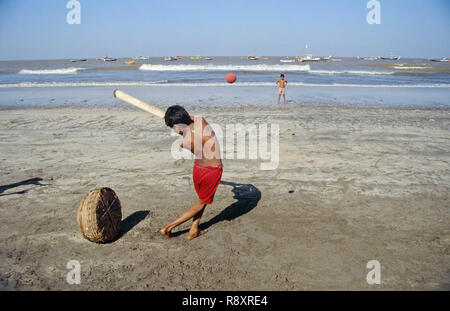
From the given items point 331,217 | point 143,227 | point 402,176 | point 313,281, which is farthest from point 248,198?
point 402,176

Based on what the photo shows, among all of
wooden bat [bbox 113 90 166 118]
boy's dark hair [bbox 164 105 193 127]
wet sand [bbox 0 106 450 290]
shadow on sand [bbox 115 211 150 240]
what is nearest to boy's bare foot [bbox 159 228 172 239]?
wet sand [bbox 0 106 450 290]

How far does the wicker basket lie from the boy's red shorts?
115 cm

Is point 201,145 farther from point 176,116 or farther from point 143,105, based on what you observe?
point 143,105

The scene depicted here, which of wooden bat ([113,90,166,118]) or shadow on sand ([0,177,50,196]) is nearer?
wooden bat ([113,90,166,118])

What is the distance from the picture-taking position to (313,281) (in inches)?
135

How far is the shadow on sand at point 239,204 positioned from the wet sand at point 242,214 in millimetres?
29

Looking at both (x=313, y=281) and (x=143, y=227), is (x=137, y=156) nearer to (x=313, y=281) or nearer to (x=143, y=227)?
(x=143, y=227)

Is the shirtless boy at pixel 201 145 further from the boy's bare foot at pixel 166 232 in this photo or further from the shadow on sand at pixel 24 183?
the shadow on sand at pixel 24 183

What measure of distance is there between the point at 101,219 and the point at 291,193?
3.27 meters

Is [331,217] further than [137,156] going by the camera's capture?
No

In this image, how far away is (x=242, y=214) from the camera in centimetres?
502

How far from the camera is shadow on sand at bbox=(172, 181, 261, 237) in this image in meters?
4.85

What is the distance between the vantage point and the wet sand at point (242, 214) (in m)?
3.54

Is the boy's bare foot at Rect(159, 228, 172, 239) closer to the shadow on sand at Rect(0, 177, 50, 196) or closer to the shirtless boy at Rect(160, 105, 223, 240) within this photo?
the shirtless boy at Rect(160, 105, 223, 240)
